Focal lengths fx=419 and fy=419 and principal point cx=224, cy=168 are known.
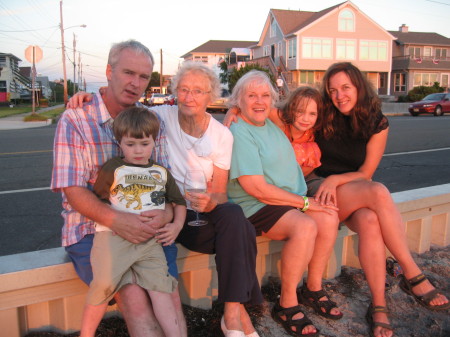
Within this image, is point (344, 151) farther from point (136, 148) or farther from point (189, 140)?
point (136, 148)

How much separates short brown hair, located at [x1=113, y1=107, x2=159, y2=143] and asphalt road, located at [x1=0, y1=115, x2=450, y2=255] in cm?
220

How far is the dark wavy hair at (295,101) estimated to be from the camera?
129 inches

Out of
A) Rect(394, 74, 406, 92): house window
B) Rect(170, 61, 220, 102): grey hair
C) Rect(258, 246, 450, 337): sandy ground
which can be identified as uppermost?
Rect(394, 74, 406, 92): house window

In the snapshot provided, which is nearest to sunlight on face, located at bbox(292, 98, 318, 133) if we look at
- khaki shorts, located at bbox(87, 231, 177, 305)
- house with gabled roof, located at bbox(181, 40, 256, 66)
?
khaki shorts, located at bbox(87, 231, 177, 305)

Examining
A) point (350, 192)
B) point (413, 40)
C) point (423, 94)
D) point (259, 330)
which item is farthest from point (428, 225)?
point (413, 40)

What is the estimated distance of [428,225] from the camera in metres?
3.98

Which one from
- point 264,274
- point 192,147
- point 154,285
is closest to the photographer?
point 154,285

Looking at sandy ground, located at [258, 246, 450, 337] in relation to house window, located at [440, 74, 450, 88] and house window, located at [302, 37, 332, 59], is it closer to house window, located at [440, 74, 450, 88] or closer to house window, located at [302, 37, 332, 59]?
house window, located at [302, 37, 332, 59]

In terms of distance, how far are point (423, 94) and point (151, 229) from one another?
3771cm

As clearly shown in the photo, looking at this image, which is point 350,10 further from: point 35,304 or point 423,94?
point 35,304

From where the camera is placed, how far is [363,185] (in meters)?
3.11

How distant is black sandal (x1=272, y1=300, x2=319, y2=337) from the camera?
8.72 feet

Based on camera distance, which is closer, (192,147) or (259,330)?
(259,330)

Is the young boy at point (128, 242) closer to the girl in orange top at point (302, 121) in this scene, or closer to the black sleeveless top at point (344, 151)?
the girl in orange top at point (302, 121)
